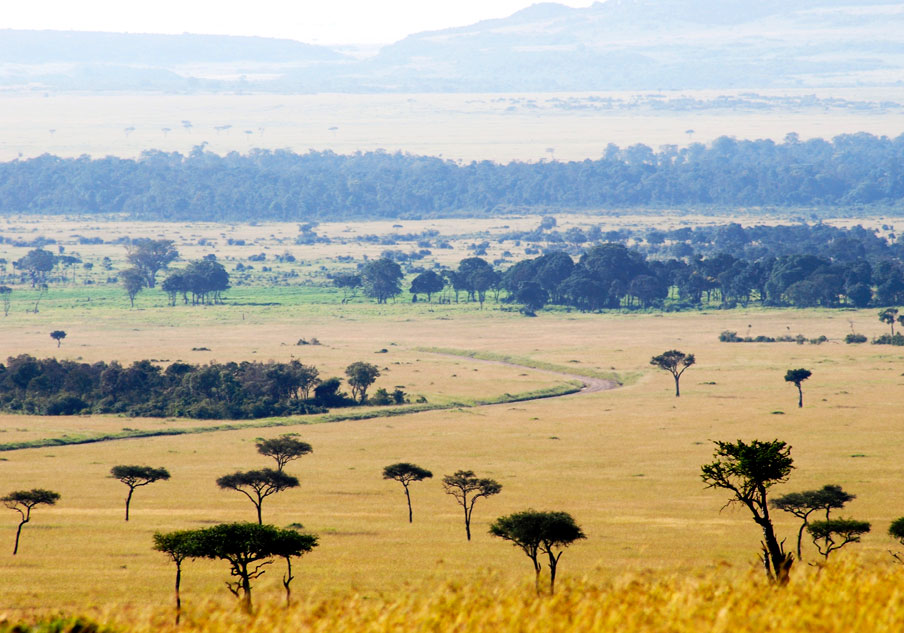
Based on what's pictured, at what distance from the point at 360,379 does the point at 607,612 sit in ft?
261

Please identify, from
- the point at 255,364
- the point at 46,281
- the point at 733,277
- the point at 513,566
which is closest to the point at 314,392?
the point at 255,364

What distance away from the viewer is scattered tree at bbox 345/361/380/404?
302ft

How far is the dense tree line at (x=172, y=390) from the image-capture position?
88000 mm

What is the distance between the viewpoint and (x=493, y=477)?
60.2 meters

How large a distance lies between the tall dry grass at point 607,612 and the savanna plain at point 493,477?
0.05 meters

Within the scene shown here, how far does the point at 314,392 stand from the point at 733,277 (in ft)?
284

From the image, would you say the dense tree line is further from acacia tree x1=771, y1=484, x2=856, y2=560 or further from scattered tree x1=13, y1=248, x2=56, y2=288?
scattered tree x1=13, y1=248, x2=56, y2=288

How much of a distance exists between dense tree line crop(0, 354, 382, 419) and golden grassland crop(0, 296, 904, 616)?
15.8 feet

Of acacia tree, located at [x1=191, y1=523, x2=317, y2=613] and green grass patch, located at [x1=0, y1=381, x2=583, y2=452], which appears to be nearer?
acacia tree, located at [x1=191, y1=523, x2=317, y2=613]

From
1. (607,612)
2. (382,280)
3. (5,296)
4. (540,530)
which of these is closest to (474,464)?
(540,530)

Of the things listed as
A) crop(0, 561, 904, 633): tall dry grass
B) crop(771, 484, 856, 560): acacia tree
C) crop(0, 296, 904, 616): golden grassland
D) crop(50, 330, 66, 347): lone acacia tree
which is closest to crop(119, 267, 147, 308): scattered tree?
crop(0, 296, 904, 616): golden grassland

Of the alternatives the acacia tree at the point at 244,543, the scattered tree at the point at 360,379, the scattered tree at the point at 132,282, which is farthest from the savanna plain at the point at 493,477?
the scattered tree at the point at 132,282

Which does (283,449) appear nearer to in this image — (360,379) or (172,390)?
(360,379)

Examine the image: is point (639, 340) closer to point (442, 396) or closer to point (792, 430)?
point (442, 396)
